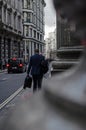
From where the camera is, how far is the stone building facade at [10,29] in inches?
2156

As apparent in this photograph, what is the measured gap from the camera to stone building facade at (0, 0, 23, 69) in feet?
180

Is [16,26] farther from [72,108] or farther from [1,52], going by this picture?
[72,108]

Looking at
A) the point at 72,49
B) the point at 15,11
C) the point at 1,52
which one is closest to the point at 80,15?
the point at 72,49

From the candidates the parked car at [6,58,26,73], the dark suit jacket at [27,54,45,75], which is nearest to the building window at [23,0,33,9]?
the parked car at [6,58,26,73]

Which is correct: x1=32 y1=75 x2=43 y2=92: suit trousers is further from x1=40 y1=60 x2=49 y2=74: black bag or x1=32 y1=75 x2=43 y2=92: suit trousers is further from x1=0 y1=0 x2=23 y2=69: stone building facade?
x1=0 y1=0 x2=23 y2=69: stone building facade

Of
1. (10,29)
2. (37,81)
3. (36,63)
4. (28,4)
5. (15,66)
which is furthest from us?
(28,4)

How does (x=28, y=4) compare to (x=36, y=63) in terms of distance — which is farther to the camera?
(x=28, y=4)

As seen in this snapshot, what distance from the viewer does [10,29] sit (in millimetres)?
60812

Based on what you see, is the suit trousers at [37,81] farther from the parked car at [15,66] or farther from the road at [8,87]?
the parked car at [15,66]

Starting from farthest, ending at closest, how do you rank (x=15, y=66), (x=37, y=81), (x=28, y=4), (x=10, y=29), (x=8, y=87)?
(x=28, y=4)
(x=10, y=29)
(x=15, y=66)
(x=8, y=87)
(x=37, y=81)

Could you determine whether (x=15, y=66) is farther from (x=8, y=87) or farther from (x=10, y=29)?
(x=10, y=29)

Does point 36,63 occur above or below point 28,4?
below

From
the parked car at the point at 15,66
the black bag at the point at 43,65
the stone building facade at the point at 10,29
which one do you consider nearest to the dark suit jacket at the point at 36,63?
the black bag at the point at 43,65

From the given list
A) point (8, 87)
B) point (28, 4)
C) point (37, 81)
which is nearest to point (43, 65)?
point (37, 81)
